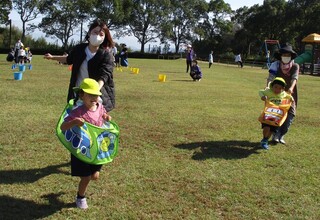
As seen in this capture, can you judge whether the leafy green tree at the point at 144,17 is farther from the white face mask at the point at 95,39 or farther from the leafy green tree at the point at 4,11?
the white face mask at the point at 95,39

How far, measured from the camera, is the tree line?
180 feet

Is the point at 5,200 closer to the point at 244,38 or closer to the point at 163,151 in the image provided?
the point at 163,151

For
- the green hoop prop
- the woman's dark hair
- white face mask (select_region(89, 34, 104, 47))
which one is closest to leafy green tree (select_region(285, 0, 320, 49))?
the woman's dark hair

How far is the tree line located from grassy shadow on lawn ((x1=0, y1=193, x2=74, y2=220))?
52996 mm

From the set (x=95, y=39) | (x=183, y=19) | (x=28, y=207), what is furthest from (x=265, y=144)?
(x=183, y=19)

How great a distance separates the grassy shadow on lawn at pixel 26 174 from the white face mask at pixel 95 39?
1.71 metres

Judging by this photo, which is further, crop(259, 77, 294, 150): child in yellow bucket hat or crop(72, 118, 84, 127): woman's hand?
crop(259, 77, 294, 150): child in yellow bucket hat

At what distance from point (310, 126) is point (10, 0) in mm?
55952

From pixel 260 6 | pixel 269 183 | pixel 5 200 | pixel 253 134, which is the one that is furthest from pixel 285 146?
pixel 260 6

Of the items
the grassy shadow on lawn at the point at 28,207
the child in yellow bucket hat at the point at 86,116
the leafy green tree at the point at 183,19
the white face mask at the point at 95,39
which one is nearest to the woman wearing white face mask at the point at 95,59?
the white face mask at the point at 95,39

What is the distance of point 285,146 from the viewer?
6457mm

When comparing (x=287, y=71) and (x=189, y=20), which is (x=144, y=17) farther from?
(x=287, y=71)

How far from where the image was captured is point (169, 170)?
4.98 m

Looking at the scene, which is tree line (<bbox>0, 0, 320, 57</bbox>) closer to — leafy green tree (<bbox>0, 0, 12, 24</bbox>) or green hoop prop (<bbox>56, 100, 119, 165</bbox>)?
leafy green tree (<bbox>0, 0, 12, 24</bbox>)
